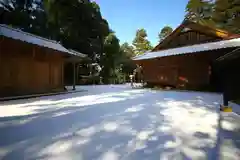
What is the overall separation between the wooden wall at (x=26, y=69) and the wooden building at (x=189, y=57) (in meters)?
7.62

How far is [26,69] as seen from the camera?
1049 centimetres

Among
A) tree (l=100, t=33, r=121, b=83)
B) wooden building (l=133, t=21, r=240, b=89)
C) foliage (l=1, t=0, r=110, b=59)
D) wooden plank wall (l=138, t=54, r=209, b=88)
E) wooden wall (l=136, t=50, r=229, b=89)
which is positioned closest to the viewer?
wooden building (l=133, t=21, r=240, b=89)

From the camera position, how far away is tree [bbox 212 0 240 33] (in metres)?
20.4

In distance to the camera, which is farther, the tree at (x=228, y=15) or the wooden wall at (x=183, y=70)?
the tree at (x=228, y=15)

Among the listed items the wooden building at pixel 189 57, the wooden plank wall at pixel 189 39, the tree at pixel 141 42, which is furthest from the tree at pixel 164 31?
the wooden plank wall at pixel 189 39

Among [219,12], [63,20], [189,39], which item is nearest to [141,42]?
[219,12]

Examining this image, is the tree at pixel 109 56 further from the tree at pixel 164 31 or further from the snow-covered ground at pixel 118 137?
the snow-covered ground at pixel 118 137

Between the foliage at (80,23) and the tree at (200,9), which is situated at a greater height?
the tree at (200,9)

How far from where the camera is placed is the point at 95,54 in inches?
1033

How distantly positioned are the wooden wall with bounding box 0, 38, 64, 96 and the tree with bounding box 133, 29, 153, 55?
25.5 metres

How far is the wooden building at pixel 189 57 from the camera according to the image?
13.6 meters

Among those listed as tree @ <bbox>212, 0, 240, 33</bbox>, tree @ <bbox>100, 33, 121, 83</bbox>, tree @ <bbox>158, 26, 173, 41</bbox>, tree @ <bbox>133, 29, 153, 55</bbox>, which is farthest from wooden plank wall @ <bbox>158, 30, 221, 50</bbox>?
tree @ <bbox>158, 26, 173, 41</bbox>

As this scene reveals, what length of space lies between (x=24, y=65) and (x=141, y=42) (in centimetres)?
2959

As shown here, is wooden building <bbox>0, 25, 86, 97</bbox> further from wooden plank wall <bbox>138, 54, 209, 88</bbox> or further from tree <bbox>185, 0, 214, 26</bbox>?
tree <bbox>185, 0, 214, 26</bbox>
